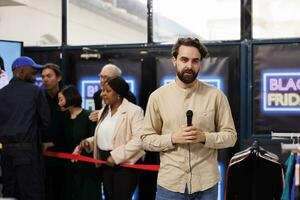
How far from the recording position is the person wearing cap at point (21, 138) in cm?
414

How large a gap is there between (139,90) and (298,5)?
1.83m

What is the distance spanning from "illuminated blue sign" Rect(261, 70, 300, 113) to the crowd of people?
1.36 metres

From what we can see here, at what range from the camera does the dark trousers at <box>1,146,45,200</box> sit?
162 inches

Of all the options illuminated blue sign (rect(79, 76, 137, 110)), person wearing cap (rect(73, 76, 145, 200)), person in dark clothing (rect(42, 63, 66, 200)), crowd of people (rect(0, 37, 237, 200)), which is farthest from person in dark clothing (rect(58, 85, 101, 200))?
illuminated blue sign (rect(79, 76, 137, 110))

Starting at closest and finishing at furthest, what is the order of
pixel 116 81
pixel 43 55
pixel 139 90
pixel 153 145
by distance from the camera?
1. pixel 153 145
2. pixel 116 81
3. pixel 139 90
4. pixel 43 55

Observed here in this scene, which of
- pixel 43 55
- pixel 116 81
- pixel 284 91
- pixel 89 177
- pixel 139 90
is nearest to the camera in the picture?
pixel 116 81

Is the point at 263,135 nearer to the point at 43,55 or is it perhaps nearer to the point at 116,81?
the point at 116,81

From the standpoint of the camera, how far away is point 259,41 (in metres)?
4.80

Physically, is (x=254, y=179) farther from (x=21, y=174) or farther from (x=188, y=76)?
(x=21, y=174)

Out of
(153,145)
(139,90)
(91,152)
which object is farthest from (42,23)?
(153,145)

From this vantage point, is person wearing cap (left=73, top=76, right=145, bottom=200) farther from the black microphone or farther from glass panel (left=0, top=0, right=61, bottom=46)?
glass panel (left=0, top=0, right=61, bottom=46)

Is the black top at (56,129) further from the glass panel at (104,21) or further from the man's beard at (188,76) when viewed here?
the man's beard at (188,76)

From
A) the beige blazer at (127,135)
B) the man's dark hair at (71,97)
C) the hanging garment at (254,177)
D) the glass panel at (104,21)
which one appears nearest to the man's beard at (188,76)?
the hanging garment at (254,177)

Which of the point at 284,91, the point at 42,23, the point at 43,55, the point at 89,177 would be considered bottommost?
the point at 89,177
